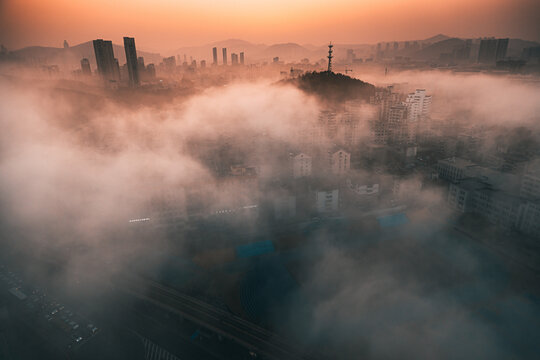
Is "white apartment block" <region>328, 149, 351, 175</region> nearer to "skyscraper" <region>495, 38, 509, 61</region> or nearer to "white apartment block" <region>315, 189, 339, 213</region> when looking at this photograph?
"white apartment block" <region>315, 189, 339, 213</region>

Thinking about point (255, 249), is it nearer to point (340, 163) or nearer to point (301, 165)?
point (301, 165)

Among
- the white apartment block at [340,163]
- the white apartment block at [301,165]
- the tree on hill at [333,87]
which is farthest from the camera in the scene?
the tree on hill at [333,87]

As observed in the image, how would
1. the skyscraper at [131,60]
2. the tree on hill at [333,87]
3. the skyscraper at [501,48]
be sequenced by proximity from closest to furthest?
the skyscraper at [131,60], the tree on hill at [333,87], the skyscraper at [501,48]

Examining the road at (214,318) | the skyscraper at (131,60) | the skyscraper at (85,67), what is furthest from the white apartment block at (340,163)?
the skyscraper at (85,67)

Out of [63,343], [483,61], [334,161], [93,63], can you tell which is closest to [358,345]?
[63,343]

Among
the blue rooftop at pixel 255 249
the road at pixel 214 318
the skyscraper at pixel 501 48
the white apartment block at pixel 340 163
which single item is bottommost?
the road at pixel 214 318

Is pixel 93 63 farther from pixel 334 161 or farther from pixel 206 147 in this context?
pixel 334 161

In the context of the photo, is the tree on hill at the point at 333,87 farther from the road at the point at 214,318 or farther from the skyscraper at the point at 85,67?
the road at the point at 214,318
